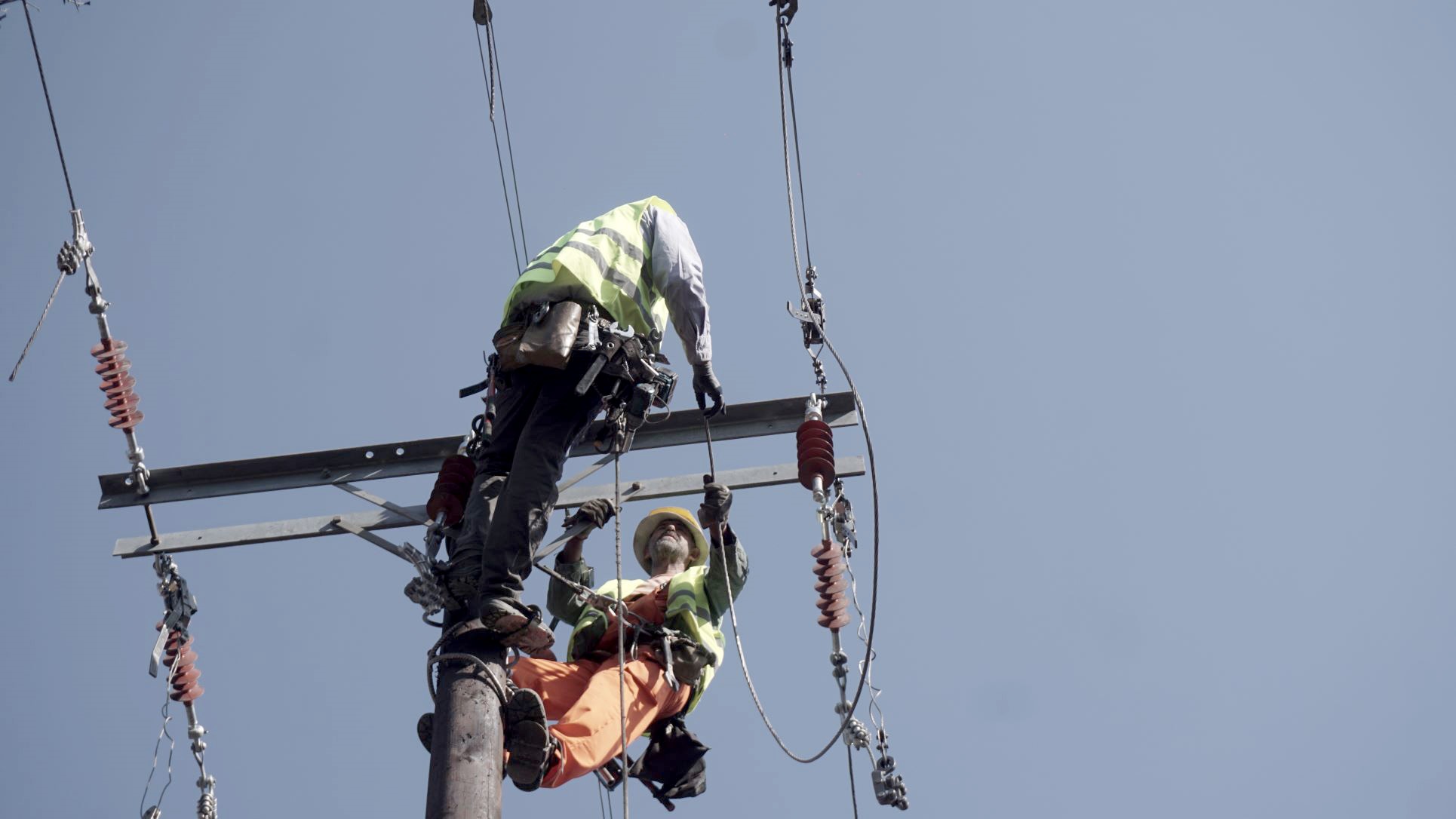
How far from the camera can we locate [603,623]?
7.78 m

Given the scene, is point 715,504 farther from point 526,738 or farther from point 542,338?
point 526,738

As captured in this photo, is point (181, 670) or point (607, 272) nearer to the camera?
point (607, 272)

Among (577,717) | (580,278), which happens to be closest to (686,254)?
(580,278)

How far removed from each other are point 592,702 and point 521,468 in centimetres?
113

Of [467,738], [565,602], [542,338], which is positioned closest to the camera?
[467,738]

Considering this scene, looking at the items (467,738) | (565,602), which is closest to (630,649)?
(565,602)

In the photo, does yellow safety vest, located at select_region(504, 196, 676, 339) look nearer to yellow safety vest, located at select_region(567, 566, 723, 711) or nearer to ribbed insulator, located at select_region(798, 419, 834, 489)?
ribbed insulator, located at select_region(798, 419, 834, 489)

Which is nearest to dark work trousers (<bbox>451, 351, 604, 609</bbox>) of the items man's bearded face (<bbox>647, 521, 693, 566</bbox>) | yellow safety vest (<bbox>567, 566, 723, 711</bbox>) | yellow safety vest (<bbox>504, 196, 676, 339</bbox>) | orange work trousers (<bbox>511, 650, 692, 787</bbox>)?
yellow safety vest (<bbox>504, 196, 676, 339</bbox>)

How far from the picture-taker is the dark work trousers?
5633mm

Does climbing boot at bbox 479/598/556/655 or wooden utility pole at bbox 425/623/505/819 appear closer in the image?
wooden utility pole at bbox 425/623/505/819

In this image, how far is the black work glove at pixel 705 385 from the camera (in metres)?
6.50

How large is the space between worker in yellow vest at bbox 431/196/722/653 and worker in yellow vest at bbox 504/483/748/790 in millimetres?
471

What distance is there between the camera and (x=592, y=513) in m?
7.21

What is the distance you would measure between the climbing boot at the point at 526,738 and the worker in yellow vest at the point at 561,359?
9.0 inches
